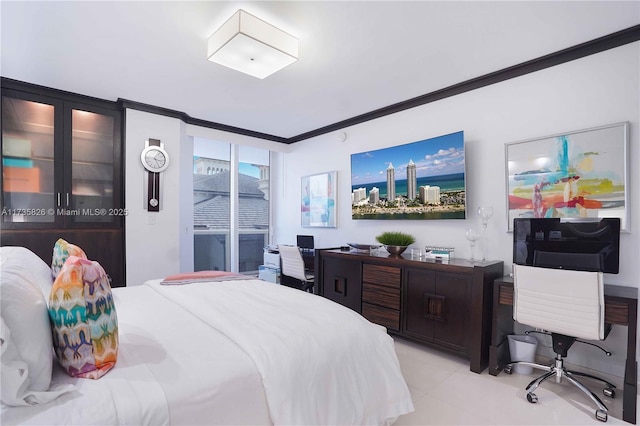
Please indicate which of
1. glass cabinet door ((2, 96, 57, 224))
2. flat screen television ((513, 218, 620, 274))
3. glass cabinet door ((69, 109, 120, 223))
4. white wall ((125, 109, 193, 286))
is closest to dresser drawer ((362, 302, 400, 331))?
flat screen television ((513, 218, 620, 274))

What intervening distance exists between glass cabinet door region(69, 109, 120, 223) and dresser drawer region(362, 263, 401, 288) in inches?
115

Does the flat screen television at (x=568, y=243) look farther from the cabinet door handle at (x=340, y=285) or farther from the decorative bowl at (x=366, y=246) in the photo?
the cabinet door handle at (x=340, y=285)

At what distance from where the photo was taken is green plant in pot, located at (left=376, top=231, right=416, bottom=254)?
11.1ft

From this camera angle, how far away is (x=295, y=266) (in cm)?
400

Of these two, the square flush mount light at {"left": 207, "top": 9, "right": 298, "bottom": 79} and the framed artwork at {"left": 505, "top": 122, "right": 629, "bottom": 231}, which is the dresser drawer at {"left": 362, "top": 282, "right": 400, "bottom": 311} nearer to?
the framed artwork at {"left": 505, "top": 122, "right": 629, "bottom": 231}

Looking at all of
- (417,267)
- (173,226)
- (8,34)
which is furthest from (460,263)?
(8,34)

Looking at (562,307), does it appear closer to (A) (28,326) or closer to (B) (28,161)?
(A) (28,326)

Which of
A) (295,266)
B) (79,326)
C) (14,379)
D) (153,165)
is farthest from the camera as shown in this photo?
(295,266)

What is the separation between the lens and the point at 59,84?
3.22 m

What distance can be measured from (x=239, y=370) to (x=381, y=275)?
226 cm

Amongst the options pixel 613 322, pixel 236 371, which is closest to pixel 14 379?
pixel 236 371

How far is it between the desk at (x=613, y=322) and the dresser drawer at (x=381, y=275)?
34.1 inches

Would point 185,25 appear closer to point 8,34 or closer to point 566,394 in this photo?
point 8,34

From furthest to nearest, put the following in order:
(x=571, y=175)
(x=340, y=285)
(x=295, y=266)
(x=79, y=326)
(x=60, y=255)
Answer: (x=295, y=266)
(x=340, y=285)
(x=571, y=175)
(x=60, y=255)
(x=79, y=326)
